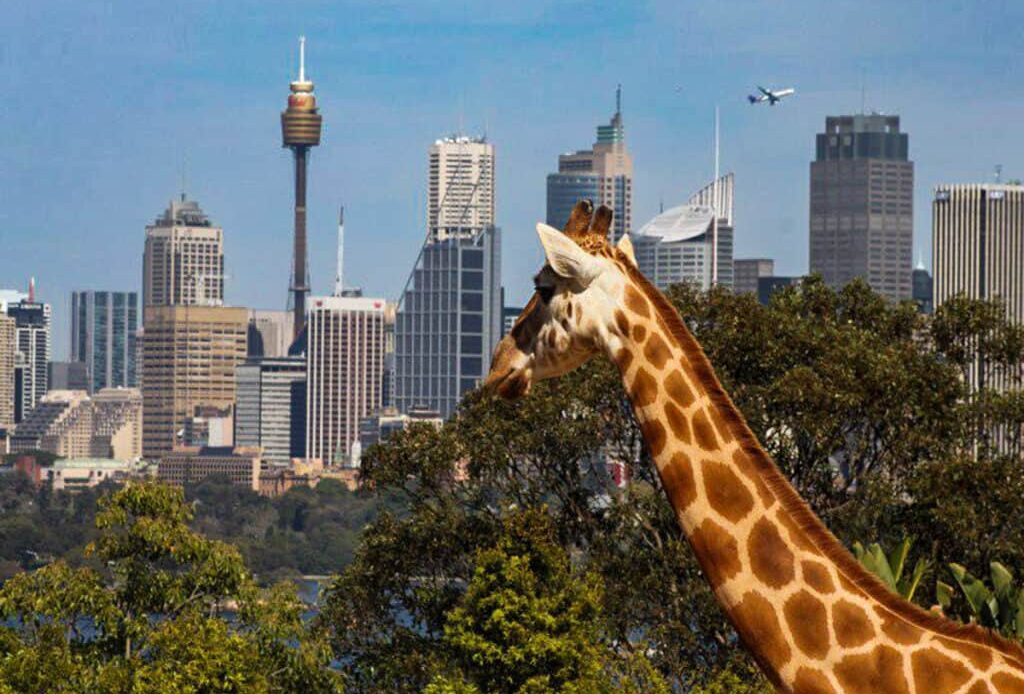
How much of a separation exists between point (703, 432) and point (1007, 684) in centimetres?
144

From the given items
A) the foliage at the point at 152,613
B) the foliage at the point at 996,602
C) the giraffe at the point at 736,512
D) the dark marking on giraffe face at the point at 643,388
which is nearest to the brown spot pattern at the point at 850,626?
the giraffe at the point at 736,512

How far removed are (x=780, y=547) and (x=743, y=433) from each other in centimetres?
45

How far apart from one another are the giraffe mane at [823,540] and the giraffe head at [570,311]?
1.20 ft

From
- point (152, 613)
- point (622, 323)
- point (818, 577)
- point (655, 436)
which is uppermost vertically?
point (622, 323)

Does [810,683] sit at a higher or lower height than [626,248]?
lower

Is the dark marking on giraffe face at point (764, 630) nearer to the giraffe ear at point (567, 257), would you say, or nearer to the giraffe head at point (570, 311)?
the giraffe head at point (570, 311)

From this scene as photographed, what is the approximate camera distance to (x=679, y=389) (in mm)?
8750

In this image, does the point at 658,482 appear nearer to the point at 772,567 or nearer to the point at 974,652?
the point at 772,567

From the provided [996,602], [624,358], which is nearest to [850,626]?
[624,358]

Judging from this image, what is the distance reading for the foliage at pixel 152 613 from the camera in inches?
1014

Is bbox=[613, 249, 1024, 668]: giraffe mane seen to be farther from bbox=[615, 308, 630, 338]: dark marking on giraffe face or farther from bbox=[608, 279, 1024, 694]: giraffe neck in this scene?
bbox=[615, 308, 630, 338]: dark marking on giraffe face

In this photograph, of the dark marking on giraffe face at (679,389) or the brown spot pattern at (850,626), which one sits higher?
the dark marking on giraffe face at (679,389)

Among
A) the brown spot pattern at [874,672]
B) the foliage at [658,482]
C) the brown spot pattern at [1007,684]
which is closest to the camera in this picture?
the brown spot pattern at [1007,684]

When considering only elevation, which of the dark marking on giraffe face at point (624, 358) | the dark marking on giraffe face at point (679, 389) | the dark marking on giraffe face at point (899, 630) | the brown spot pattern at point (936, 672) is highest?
the dark marking on giraffe face at point (624, 358)
